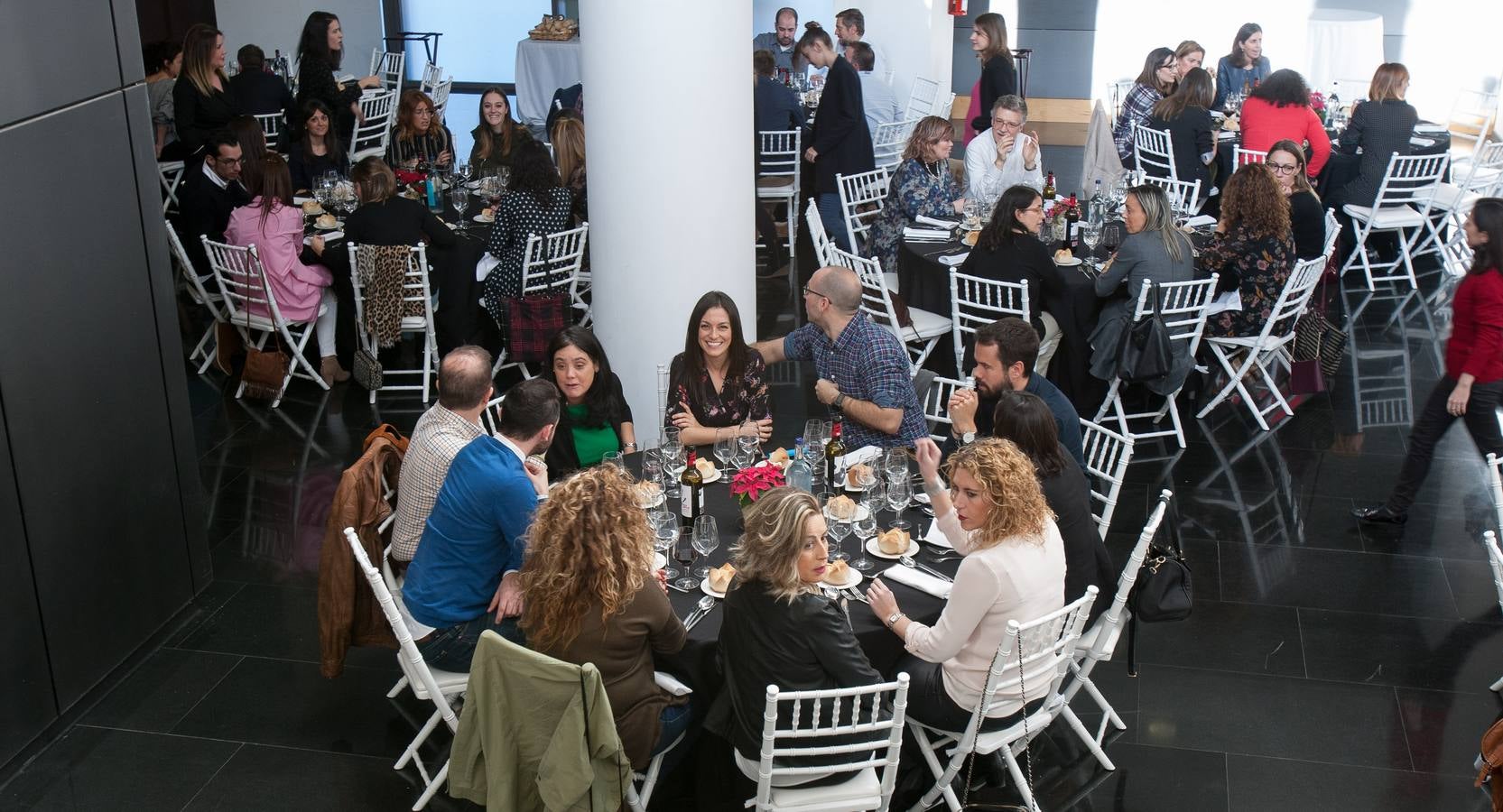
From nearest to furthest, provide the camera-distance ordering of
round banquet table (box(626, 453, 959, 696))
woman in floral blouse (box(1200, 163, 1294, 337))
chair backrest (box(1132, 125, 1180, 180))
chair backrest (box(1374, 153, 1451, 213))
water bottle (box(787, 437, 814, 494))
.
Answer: round banquet table (box(626, 453, 959, 696))
water bottle (box(787, 437, 814, 494))
woman in floral blouse (box(1200, 163, 1294, 337))
chair backrest (box(1374, 153, 1451, 213))
chair backrest (box(1132, 125, 1180, 180))

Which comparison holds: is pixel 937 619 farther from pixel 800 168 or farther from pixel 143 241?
pixel 800 168

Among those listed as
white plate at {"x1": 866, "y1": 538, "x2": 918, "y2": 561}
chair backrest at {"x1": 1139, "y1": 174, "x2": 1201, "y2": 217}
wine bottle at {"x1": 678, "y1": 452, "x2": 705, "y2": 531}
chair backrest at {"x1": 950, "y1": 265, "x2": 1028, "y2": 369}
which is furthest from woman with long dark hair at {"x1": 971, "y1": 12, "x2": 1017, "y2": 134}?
white plate at {"x1": 866, "y1": 538, "x2": 918, "y2": 561}

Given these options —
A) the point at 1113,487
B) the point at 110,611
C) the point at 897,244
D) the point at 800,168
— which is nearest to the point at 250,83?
the point at 800,168

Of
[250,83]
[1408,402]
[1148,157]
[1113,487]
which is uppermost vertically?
[250,83]

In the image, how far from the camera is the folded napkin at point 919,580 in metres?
3.95

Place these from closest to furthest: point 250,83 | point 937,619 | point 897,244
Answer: point 937,619, point 897,244, point 250,83

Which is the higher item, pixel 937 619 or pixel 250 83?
pixel 250 83

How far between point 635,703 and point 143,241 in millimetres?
2716

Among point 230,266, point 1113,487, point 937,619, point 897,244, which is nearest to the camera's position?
point 937,619

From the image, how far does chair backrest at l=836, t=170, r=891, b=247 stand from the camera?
8820 mm

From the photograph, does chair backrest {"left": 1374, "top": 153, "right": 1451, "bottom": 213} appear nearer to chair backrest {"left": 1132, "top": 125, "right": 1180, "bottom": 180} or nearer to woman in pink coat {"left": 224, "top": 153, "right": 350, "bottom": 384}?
chair backrest {"left": 1132, "top": 125, "right": 1180, "bottom": 180}

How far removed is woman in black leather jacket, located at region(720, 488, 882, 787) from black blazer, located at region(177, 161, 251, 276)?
5.35 m

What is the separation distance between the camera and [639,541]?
11.6 feet

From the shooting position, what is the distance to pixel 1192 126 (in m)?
9.52
